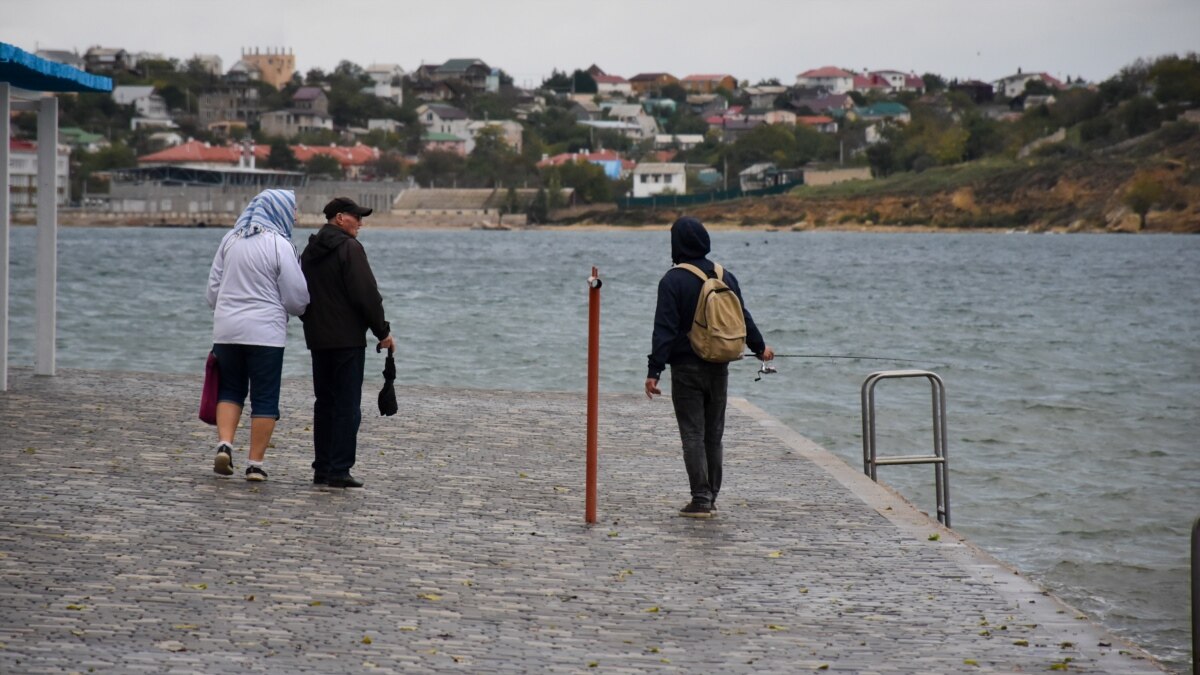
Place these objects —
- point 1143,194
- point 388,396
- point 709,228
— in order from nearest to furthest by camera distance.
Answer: point 388,396 < point 1143,194 < point 709,228

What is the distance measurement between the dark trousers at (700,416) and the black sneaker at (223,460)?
9.10 ft

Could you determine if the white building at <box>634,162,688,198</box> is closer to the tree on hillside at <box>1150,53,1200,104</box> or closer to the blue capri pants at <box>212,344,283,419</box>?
the tree on hillside at <box>1150,53,1200,104</box>

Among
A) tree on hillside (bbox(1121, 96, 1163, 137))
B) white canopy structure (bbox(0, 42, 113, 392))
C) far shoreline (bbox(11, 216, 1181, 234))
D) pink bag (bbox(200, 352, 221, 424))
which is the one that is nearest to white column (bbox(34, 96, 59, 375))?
white canopy structure (bbox(0, 42, 113, 392))

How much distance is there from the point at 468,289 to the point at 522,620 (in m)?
61.4

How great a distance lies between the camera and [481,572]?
26.3 feet

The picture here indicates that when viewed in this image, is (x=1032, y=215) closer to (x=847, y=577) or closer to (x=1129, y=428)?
(x=1129, y=428)

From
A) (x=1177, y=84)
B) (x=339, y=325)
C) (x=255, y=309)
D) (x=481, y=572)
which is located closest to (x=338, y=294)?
(x=339, y=325)

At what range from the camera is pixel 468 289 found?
68.2 m

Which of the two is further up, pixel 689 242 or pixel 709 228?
pixel 709 228

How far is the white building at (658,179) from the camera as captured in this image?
635 ft

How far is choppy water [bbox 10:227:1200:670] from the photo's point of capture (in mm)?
14305

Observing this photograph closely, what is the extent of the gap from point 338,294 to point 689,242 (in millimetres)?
2160

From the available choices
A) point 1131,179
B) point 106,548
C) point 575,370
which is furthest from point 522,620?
point 1131,179

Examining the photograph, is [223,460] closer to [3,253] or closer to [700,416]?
[700,416]
